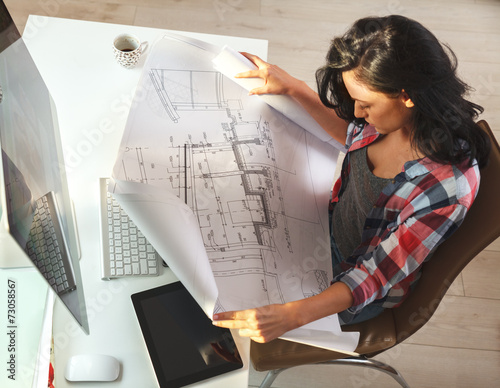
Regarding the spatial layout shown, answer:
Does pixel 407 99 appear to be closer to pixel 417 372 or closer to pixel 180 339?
pixel 180 339

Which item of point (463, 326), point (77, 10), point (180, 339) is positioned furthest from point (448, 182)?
point (77, 10)

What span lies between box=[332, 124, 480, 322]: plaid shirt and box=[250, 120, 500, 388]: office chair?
3cm

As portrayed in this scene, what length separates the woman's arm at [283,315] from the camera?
0.90 m

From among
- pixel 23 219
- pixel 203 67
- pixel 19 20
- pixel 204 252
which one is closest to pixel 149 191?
pixel 204 252

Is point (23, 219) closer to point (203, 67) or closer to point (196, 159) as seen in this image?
point (196, 159)

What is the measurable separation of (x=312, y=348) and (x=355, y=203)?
33 centimetres

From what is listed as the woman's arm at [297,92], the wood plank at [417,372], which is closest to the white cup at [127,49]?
the woman's arm at [297,92]

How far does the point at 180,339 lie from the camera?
979 mm

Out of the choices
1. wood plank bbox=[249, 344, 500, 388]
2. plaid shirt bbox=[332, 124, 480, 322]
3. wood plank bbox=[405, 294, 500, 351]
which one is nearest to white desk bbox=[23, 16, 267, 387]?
plaid shirt bbox=[332, 124, 480, 322]

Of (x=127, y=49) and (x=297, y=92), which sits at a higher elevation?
(x=127, y=49)

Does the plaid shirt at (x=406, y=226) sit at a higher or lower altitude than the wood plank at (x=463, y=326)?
higher

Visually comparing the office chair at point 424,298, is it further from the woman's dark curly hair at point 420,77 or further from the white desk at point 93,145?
the white desk at point 93,145

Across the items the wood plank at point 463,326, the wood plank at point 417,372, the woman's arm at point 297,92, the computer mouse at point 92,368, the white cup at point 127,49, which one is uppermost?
the white cup at point 127,49

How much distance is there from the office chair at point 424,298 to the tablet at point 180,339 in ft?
0.61
